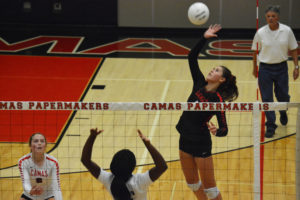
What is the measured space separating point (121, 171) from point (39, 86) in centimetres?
934

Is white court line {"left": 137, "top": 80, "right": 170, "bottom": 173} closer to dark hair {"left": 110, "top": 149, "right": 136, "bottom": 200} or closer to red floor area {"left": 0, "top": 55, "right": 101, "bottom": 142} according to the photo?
red floor area {"left": 0, "top": 55, "right": 101, "bottom": 142}

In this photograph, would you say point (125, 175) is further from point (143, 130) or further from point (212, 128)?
point (143, 130)

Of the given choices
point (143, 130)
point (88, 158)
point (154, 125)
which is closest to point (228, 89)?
point (88, 158)

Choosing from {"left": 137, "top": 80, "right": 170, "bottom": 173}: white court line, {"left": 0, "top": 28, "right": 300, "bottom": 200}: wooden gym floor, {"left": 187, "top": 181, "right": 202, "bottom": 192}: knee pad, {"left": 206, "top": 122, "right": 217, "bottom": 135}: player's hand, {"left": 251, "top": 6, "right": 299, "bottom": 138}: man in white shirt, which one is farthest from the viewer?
{"left": 251, "top": 6, "right": 299, "bottom": 138}: man in white shirt

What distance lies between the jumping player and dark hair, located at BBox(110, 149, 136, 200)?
1.90 m

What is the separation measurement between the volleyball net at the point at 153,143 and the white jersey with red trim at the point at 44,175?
31.6 inches

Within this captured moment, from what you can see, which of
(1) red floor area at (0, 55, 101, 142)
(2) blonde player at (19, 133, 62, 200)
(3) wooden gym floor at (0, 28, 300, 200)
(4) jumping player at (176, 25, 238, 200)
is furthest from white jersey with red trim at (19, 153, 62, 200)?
(1) red floor area at (0, 55, 101, 142)

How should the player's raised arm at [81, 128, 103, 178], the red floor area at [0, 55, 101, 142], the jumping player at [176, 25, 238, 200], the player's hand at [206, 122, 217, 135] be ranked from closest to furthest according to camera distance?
1. the player's raised arm at [81, 128, 103, 178]
2. the player's hand at [206, 122, 217, 135]
3. the jumping player at [176, 25, 238, 200]
4. the red floor area at [0, 55, 101, 142]

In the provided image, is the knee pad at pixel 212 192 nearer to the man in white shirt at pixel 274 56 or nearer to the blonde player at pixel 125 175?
the blonde player at pixel 125 175

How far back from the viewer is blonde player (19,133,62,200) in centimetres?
668

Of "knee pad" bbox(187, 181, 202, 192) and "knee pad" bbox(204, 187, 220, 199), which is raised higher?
"knee pad" bbox(187, 181, 202, 192)

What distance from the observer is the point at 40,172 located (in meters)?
6.85

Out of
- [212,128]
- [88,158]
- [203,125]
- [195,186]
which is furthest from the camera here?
[195,186]

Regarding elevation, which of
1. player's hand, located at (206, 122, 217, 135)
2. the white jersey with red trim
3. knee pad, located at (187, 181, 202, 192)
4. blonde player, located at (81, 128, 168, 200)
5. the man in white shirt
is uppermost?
the man in white shirt
